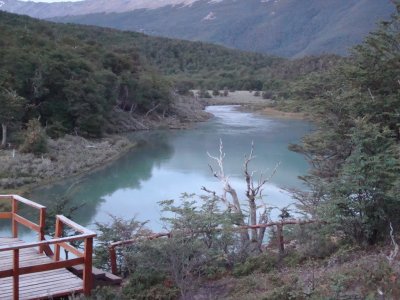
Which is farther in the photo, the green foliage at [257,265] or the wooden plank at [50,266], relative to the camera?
the green foliage at [257,265]

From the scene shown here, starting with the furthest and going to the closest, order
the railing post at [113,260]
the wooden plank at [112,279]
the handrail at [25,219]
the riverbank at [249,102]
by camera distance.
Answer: the riverbank at [249,102] < the railing post at [113,260] < the handrail at [25,219] < the wooden plank at [112,279]

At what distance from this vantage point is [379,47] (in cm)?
1533

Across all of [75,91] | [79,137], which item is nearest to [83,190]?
[79,137]

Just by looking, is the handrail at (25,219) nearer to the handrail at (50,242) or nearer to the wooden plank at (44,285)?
the wooden plank at (44,285)

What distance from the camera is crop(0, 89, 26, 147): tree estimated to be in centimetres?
2873

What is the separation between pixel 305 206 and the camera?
12.0 meters

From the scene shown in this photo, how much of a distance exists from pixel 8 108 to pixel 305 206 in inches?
824

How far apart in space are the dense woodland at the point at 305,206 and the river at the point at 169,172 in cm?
231

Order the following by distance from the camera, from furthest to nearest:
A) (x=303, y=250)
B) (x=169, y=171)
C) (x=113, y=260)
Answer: (x=169, y=171) → (x=303, y=250) → (x=113, y=260)

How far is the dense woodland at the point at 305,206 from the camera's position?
21.9ft

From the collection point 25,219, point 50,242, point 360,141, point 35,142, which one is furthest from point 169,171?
point 50,242

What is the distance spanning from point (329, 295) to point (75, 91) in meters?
32.2

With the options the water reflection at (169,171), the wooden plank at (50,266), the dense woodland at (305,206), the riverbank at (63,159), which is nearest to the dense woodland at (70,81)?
the dense woodland at (305,206)

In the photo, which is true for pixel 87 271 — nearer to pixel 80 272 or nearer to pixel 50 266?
pixel 50 266
